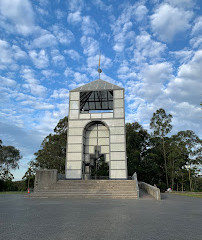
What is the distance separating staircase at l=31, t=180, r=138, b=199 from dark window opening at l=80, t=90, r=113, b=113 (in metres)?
14.0

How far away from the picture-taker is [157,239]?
15.1 ft

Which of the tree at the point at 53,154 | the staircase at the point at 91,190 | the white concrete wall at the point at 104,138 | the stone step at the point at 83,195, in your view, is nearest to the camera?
the stone step at the point at 83,195

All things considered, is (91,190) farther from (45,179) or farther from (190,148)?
(190,148)

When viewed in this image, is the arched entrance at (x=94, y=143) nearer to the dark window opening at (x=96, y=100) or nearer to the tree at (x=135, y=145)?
the dark window opening at (x=96, y=100)

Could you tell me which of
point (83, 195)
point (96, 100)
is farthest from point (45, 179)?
point (96, 100)

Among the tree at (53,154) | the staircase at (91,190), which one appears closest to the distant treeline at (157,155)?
the tree at (53,154)

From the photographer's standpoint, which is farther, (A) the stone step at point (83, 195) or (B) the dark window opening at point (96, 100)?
(B) the dark window opening at point (96, 100)

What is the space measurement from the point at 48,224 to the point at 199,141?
3740 centimetres

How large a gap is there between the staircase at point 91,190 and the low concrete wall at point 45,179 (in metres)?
0.44

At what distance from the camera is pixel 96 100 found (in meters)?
32.1

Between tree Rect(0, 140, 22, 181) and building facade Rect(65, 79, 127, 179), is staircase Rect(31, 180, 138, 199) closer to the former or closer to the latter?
building facade Rect(65, 79, 127, 179)

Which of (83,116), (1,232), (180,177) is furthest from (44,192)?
(180,177)

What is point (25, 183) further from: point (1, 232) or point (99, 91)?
point (1, 232)

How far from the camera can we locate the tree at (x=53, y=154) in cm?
3783
